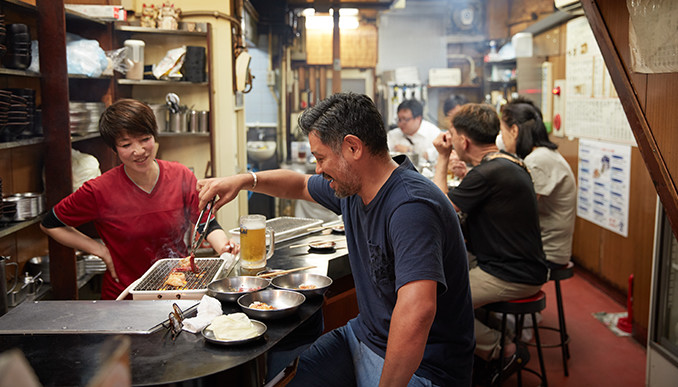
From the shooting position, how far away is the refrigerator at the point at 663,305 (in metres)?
3.61

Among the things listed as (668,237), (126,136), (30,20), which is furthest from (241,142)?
(668,237)

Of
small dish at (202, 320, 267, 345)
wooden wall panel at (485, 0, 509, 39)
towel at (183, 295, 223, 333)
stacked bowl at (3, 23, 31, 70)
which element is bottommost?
small dish at (202, 320, 267, 345)

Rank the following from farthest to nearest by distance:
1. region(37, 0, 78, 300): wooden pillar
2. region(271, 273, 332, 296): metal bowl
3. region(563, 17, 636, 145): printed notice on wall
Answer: region(563, 17, 636, 145): printed notice on wall
region(37, 0, 78, 300): wooden pillar
region(271, 273, 332, 296): metal bowl

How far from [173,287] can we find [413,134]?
16.5 ft

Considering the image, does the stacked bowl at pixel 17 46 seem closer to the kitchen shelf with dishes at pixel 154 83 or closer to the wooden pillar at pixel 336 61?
the kitchen shelf with dishes at pixel 154 83

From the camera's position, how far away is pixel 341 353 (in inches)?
94.2

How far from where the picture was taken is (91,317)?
2039 mm

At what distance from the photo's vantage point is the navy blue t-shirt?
1.91 meters

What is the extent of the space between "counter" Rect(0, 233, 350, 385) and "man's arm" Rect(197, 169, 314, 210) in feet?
2.52

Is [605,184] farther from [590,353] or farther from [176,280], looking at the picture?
[176,280]

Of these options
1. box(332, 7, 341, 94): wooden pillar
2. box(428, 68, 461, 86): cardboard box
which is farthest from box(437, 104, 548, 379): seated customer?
box(428, 68, 461, 86): cardboard box

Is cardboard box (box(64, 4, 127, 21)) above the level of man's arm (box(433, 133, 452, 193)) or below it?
above

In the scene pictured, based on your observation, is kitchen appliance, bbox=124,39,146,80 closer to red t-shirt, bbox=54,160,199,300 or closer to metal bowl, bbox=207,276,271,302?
red t-shirt, bbox=54,160,199,300

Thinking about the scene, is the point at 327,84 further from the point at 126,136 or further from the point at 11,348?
the point at 11,348
